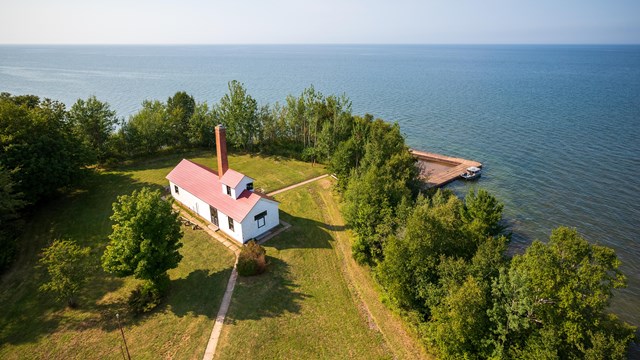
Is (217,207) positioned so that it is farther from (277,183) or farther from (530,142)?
(530,142)

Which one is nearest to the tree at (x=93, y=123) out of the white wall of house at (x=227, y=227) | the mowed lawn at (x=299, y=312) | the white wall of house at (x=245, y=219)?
the white wall of house at (x=245, y=219)

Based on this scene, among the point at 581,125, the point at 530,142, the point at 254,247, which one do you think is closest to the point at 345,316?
the point at 254,247

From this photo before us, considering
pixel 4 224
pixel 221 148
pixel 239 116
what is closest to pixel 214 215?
pixel 221 148

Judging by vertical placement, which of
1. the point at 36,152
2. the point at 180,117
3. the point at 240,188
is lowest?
the point at 240,188

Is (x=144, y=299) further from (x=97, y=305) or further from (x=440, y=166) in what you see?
(x=440, y=166)

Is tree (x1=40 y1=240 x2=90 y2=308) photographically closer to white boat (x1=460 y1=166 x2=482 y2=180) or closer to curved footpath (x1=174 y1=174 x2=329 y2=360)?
curved footpath (x1=174 y1=174 x2=329 y2=360)

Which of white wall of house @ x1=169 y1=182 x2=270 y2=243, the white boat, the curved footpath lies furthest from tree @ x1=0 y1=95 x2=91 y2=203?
the white boat
